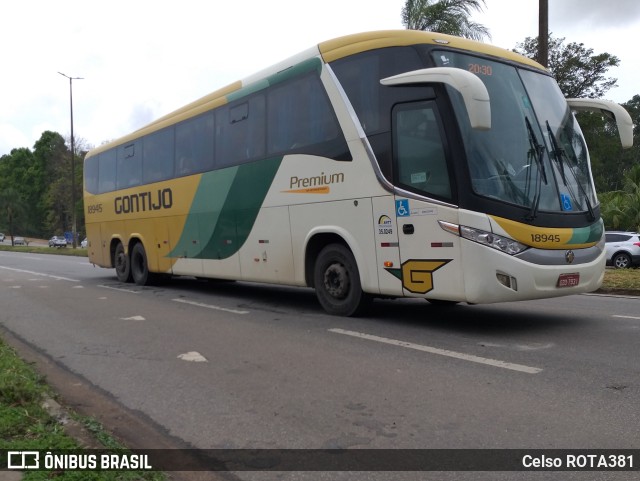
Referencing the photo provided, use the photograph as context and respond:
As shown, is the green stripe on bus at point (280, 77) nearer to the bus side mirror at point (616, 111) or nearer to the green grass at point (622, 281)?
the bus side mirror at point (616, 111)

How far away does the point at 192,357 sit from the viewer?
6.35 metres

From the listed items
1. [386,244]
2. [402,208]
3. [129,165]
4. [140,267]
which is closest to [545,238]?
[402,208]

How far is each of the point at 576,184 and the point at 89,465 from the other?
610 centimetres

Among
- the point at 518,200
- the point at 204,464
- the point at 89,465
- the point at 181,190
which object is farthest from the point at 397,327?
the point at 181,190

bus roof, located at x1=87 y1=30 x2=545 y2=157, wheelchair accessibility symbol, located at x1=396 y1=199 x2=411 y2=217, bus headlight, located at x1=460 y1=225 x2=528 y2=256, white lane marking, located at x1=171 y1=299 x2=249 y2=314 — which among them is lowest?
white lane marking, located at x1=171 y1=299 x2=249 y2=314

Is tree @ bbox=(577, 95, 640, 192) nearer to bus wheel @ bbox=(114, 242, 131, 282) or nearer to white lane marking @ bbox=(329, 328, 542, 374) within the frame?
bus wheel @ bbox=(114, 242, 131, 282)

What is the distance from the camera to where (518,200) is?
643cm

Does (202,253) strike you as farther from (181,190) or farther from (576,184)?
(576,184)

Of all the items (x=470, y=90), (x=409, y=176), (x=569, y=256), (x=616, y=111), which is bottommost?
(x=569, y=256)

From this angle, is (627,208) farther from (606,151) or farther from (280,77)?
(606,151)

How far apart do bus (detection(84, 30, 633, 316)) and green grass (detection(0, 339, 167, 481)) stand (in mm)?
4058

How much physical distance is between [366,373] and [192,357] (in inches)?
80.9

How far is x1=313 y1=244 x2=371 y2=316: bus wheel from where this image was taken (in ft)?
26.0

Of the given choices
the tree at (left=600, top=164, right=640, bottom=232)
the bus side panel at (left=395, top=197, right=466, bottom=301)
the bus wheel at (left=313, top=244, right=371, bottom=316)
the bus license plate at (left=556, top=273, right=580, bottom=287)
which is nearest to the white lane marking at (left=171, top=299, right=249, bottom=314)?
the bus wheel at (left=313, top=244, right=371, bottom=316)
